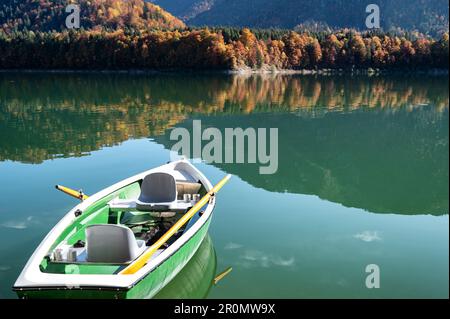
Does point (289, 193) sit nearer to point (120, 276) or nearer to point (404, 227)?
point (404, 227)

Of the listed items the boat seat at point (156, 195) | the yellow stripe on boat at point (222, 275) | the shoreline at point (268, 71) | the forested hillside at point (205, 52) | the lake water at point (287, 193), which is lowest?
the yellow stripe on boat at point (222, 275)

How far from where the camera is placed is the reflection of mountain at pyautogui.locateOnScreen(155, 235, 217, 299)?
995 centimetres

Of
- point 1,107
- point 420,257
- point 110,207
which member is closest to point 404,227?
point 420,257

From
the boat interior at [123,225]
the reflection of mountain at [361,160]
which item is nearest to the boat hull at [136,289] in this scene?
the boat interior at [123,225]

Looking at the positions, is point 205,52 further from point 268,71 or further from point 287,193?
point 287,193

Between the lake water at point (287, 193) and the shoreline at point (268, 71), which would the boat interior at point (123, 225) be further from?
the shoreline at point (268, 71)

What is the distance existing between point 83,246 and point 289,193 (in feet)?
28.9

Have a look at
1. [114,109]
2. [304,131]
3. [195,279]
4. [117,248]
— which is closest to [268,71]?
[114,109]

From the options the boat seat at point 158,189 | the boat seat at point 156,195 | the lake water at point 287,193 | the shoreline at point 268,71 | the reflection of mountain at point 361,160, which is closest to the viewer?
the lake water at point 287,193

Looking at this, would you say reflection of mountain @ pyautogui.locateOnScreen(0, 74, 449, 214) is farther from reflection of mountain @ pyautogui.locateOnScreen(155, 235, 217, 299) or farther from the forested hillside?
the forested hillside

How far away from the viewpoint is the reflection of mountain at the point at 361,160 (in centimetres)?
1738

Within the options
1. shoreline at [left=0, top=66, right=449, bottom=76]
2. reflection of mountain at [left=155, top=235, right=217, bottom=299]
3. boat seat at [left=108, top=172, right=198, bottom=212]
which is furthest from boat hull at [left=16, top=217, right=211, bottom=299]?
shoreline at [left=0, top=66, right=449, bottom=76]

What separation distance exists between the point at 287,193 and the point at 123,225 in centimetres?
769

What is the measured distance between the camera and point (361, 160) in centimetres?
2320
